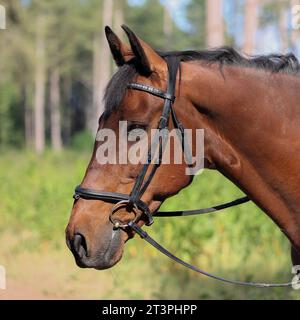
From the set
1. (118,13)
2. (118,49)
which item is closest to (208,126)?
(118,49)

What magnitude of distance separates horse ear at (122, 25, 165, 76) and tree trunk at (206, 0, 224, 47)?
26.9 feet

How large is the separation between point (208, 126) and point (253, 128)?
23 cm

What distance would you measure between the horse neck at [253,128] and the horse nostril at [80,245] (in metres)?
0.78

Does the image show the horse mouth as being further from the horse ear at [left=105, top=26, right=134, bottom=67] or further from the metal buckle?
the horse ear at [left=105, top=26, right=134, bottom=67]

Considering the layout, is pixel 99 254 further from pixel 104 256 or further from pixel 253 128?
pixel 253 128

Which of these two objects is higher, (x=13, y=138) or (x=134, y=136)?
(x=134, y=136)

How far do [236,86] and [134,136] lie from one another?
0.60 metres

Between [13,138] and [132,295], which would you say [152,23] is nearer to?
[13,138]

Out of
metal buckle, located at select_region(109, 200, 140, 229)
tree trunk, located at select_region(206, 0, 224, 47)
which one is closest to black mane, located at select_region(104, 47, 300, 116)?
metal buckle, located at select_region(109, 200, 140, 229)

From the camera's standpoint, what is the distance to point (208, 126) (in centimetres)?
289

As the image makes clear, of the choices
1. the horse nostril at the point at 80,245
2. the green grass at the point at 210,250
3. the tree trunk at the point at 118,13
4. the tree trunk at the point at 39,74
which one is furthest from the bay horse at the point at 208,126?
the tree trunk at the point at 39,74

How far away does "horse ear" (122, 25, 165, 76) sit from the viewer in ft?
8.75

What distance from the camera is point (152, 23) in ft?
192
